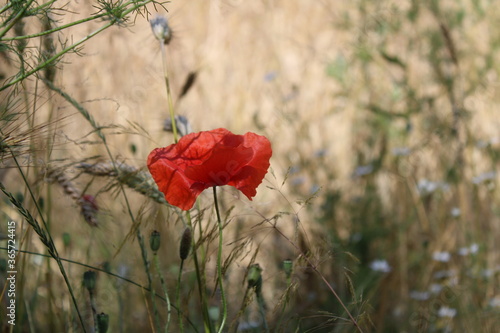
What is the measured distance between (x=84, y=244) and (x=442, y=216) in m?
1.04

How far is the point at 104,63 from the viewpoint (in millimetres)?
2750

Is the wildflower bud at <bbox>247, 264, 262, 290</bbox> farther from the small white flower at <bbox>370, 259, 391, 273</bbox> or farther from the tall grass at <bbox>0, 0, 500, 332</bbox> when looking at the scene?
the small white flower at <bbox>370, 259, 391, 273</bbox>

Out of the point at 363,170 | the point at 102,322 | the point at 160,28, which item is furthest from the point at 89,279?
the point at 363,170

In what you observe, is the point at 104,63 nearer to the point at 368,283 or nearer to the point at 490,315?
the point at 368,283

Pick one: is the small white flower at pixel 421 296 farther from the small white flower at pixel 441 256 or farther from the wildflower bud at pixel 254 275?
the wildflower bud at pixel 254 275

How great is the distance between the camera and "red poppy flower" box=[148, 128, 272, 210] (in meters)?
0.77

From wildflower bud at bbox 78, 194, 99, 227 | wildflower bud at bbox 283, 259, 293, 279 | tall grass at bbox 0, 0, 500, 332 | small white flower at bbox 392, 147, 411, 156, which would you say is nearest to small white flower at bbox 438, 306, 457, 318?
tall grass at bbox 0, 0, 500, 332

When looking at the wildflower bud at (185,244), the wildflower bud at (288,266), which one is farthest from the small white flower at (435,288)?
the wildflower bud at (185,244)

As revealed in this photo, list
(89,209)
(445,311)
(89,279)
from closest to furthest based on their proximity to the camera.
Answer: (89,279)
(89,209)
(445,311)

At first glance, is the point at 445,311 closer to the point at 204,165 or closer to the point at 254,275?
the point at 254,275

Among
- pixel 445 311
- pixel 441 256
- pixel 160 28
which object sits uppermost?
pixel 160 28

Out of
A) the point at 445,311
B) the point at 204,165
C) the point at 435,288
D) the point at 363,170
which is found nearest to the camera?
the point at 204,165

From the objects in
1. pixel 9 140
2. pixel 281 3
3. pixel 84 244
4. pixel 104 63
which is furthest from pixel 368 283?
pixel 281 3

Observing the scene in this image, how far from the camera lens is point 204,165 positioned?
0.76 m
